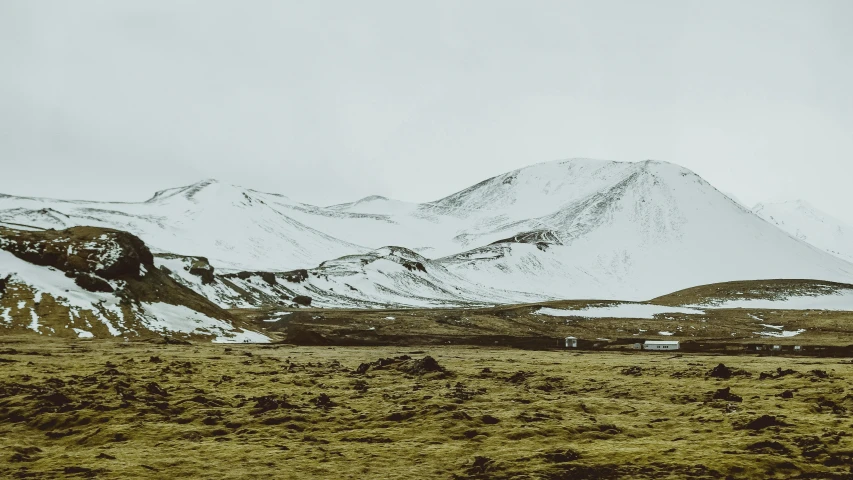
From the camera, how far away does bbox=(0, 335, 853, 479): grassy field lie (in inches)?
545

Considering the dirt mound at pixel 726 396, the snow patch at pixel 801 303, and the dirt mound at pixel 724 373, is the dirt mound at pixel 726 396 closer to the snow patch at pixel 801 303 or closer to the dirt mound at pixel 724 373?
the dirt mound at pixel 724 373

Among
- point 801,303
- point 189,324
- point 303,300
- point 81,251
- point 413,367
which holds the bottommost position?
point 413,367

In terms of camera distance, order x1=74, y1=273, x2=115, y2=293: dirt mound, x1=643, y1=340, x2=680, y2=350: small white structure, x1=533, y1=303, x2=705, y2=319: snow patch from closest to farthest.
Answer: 1. x1=643, y1=340, x2=680, y2=350: small white structure
2. x1=74, y1=273, x2=115, y2=293: dirt mound
3. x1=533, y1=303, x2=705, y2=319: snow patch

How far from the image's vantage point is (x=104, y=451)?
1530 centimetres

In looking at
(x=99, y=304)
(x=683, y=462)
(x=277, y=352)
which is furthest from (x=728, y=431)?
(x=99, y=304)

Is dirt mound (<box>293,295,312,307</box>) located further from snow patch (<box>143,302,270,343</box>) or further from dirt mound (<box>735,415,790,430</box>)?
dirt mound (<box>735,415,790,430</box>)

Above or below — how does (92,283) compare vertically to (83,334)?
above

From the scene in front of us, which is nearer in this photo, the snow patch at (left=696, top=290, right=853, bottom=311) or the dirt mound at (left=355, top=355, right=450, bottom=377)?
the dirt mound at (left=355, top=355, right=450, bottom=377)

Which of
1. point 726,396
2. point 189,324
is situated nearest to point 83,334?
point 189,324

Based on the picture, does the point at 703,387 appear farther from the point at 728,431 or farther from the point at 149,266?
the point at 149,266

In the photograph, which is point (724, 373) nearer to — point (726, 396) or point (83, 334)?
point (726, 396)

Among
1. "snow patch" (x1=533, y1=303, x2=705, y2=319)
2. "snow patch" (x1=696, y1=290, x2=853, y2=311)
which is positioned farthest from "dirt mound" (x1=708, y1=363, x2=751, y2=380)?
"snow patch" (x1=696, y1=290, x2=853, y2=311)

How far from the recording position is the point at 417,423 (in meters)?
18.7

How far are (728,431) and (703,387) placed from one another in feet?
31.1
